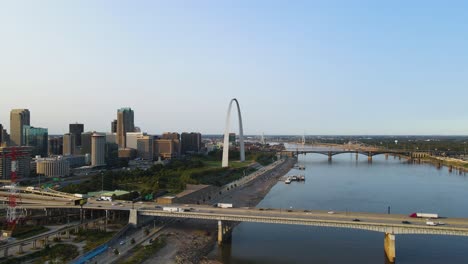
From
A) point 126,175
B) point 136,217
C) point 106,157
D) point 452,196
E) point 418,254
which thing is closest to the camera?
point 418,254

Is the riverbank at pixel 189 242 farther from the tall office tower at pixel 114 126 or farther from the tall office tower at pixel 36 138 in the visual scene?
the tall office tower at pixel 114 126

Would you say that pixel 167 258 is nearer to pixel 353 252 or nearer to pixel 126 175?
pixel 353 252

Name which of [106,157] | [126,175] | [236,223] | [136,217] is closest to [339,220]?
[236,223]

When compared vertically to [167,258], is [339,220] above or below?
above

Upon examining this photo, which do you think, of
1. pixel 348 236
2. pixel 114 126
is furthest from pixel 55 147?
pixel 348 236

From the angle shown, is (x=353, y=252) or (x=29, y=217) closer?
(x=353, y=252)

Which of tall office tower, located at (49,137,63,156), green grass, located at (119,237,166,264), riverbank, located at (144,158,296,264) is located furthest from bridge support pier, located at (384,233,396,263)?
tall office tower, located at (49,137,63,156)

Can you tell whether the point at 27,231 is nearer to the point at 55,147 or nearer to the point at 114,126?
A: the point at 55,147
